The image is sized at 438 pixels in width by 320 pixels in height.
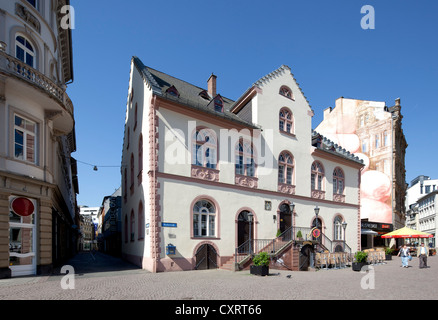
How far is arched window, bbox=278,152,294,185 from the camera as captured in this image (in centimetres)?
2386

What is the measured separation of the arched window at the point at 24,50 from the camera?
1423 cm

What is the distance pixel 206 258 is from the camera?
18.4m

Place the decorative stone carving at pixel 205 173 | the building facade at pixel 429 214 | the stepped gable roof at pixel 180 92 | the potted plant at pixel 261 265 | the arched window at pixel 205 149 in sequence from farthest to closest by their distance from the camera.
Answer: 1. the building facade at pixel 429 214
2. the arched window at pixel 205 149
3. the decorative stone carving at pixel 205 173
4. the stepped gable roof at pixel 180 92
5. the potted plant at pixel 261 265

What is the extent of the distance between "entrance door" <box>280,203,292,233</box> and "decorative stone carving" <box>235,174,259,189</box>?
306 cm

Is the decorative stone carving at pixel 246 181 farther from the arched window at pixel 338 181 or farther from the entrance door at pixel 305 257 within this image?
the arched window at pixel 338 181

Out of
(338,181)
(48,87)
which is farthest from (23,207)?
(338,181)

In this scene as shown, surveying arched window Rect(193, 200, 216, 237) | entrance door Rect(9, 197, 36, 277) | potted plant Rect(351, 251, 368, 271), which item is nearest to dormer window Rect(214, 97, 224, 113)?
arched window Rect(193, 200, 216, 237)

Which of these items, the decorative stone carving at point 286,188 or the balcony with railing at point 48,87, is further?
the decorative stone carving at point 286,188

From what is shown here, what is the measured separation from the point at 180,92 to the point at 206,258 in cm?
1077

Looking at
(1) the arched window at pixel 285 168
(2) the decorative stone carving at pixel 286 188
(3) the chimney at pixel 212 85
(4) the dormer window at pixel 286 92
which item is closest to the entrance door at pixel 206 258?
(2) the decorative stone carving at pixel 286 188

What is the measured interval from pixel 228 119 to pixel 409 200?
360 ft

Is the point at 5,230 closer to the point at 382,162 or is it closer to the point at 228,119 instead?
the point at 228,119

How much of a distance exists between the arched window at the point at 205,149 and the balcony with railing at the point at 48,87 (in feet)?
22.7

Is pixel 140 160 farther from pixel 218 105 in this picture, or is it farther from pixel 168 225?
pixel 218 105
